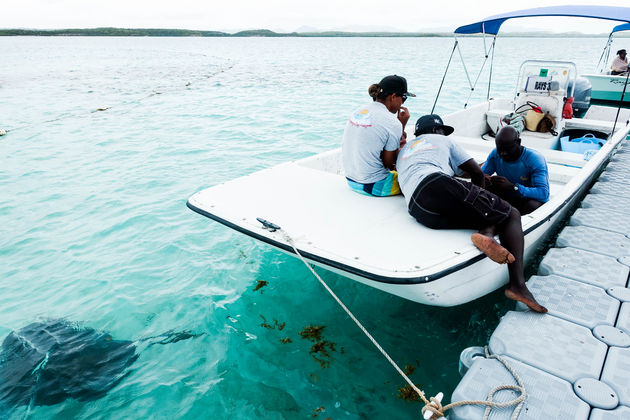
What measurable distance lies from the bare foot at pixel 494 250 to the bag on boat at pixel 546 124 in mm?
5588

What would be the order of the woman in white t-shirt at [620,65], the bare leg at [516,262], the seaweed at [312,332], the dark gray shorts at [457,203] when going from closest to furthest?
the bare leg at [516,262] < the dark gray shorts at [457,203] < the seaweed at [312,332] < the woman in white t-shirt at [620,65]

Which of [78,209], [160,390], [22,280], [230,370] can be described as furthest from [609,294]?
[78,209]

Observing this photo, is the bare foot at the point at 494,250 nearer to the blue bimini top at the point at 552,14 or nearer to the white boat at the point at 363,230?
the white boat at the point at 363,230

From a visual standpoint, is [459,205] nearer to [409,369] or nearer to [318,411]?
[409,369]

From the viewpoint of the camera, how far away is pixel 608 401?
211 centimetres

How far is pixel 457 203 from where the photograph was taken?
306 centimetres

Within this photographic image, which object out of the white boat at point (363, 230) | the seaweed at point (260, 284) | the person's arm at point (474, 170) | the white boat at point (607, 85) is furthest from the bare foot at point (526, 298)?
the white boat at point (607, 85)

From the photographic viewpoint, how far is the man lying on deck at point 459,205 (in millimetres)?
2920

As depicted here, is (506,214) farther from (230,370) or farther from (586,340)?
(230,370)

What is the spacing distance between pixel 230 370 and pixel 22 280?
334cm

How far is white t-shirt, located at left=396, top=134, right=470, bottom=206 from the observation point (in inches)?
126

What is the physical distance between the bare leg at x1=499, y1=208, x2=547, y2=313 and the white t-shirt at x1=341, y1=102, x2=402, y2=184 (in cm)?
119

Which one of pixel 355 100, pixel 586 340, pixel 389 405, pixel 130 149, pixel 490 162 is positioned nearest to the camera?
pixel 586 340

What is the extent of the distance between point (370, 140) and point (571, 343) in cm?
219
